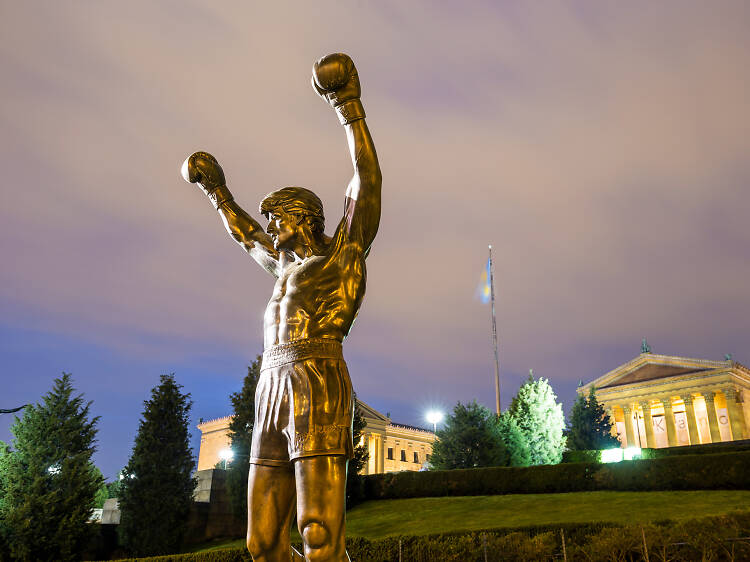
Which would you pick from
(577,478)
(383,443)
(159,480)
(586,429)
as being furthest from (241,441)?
(383,443)

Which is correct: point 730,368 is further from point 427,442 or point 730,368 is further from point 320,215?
point 320,215

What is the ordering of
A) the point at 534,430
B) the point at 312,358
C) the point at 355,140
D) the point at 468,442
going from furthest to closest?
the point at 534,430, the point at 468,442, the point at 355,140, the point at 312,358

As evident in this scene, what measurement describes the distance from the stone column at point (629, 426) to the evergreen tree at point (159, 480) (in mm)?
56347

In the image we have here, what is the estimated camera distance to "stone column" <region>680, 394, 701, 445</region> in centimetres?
6425

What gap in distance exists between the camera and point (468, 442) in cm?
3086

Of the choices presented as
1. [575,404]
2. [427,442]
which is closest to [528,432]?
[575,404]

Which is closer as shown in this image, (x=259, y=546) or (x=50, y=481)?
(x=259, y=546)

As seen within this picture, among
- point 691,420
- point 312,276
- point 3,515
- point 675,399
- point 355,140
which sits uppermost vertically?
point 675,399

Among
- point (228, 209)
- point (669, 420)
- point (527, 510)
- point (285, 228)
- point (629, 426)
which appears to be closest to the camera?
point (285, 228)

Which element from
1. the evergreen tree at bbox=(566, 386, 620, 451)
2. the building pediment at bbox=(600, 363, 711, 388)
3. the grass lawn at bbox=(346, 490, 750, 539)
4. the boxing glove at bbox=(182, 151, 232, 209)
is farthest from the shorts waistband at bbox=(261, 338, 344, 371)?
the building pediment at bbox=(600, 363, 711, 388)

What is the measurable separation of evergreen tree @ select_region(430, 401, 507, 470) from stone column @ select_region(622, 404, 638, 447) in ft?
140

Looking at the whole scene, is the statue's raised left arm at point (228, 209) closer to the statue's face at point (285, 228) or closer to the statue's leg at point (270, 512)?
the statue's face at point (285, 228)

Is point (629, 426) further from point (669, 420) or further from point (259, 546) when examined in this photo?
point (259, 546)

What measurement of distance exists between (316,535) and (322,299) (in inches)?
53.2
